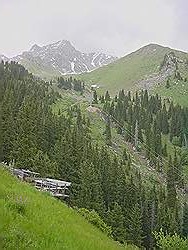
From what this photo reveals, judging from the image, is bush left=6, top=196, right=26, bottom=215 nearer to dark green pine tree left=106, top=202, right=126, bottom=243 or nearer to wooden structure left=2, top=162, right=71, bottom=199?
wooden structure left=2, top=162, right=71, bottom=199

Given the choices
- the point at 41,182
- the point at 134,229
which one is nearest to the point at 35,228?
the point at 41,182

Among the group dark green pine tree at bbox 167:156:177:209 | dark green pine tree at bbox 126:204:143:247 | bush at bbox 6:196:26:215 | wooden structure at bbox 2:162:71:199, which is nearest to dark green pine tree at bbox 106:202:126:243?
dark green pine tree at bbox 126:204:143:247

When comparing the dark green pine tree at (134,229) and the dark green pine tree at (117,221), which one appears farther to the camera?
the dark green pine tree at (134,229)

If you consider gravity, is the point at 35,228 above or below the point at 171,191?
above

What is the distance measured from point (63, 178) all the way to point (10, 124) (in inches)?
668

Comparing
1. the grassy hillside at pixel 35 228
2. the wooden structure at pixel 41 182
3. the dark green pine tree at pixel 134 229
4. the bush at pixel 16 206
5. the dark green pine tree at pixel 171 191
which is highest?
the bush at pixel 16 206

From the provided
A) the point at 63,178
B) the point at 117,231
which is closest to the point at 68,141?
the point at 63,178

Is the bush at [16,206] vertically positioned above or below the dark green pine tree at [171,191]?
above

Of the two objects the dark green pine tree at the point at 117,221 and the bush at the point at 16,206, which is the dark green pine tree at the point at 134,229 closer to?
the dark green pine tree at the point at 117,221

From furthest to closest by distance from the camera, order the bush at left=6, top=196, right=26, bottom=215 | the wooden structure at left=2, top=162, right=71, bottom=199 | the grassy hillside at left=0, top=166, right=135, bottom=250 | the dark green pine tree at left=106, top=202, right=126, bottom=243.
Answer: the dark green pine tree at left=106, top=202, right=126, bottom=243 < the wooden structure at left=2, top=162, right=71, bottom=199 < the bush at left=6, top=196, right=26, bottom=215 < the grassy hillside at left=0, top=166, right=135, bottom=250

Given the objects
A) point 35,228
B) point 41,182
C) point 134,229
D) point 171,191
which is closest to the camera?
point 35,228

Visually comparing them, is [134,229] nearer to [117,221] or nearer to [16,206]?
[117,221]

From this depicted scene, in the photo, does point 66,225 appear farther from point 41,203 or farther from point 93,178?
point 93,178

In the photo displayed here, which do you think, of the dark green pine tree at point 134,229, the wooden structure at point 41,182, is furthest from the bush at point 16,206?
the dark green pine tree at point 134,229
